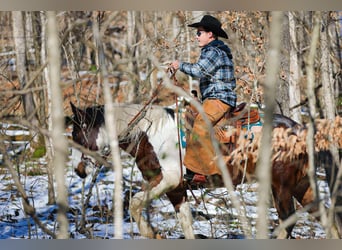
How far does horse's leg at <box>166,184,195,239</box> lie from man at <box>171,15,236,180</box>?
0.21 m

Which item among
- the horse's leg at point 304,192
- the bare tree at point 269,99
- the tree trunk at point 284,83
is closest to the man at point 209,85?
the tree trunk at point 284,83

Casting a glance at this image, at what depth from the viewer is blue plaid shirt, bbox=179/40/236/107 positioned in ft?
12.8

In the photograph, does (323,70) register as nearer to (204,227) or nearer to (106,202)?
(204,227)

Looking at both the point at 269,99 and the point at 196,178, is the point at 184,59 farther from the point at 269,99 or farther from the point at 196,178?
the point at 269,99

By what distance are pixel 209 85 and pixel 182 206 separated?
915 millimetres

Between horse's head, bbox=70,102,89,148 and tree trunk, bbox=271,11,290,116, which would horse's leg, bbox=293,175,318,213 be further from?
horse's head, bbox=70,102,89,148

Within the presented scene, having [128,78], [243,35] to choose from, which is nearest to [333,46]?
[243,35]

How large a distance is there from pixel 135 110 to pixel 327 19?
1.58 meters

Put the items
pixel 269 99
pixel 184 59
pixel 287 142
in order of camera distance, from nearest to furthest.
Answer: pixel 269 99
pixel 287 142
pixel 184 59

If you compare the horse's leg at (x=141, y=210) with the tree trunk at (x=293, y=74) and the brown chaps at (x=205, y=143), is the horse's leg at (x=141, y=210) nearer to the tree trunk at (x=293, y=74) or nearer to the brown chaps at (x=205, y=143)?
the brown chaps at (x=205, y=143)

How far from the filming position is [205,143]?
3.90 metres

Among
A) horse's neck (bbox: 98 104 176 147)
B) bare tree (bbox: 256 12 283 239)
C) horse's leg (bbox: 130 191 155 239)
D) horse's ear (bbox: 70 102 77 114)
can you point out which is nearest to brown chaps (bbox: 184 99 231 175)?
horse's neck (bbox: 98 104 176 147)

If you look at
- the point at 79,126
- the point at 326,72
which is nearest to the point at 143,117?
the point at 79,126

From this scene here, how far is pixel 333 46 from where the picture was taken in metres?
4.09
